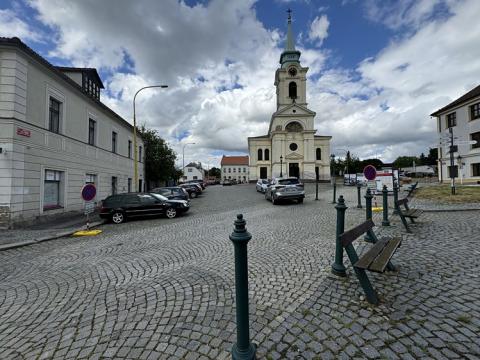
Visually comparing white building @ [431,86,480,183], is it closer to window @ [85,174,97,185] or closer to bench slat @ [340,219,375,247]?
bench slat @ [340,219,375,247]

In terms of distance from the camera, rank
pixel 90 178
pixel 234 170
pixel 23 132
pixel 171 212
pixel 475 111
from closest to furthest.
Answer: pixel 23 132 < pixel 171 212 < pixel 90 178 < pixel 475 111 < pixel 234 170

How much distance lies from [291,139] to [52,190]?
1902 inches

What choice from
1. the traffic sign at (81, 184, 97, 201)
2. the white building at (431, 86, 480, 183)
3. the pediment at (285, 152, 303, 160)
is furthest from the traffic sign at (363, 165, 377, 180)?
the pediment at (285, 152, 303, 160)

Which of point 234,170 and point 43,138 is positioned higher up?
point 234,170

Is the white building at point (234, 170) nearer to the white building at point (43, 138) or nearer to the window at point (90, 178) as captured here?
the white building at point (43, 138)

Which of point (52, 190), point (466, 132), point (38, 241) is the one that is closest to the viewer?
point (38, 241)

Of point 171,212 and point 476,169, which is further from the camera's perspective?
point 476,169

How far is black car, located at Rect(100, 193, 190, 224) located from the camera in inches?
468

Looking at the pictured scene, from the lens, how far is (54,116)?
42.3ft

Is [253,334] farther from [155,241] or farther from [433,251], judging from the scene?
[155,241]

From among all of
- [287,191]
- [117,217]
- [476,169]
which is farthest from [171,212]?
[476,169]

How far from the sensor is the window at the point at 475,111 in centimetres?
2868

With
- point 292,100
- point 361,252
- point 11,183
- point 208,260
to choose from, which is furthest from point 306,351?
point 292,100

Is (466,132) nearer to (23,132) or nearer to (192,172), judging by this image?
(23,132)
